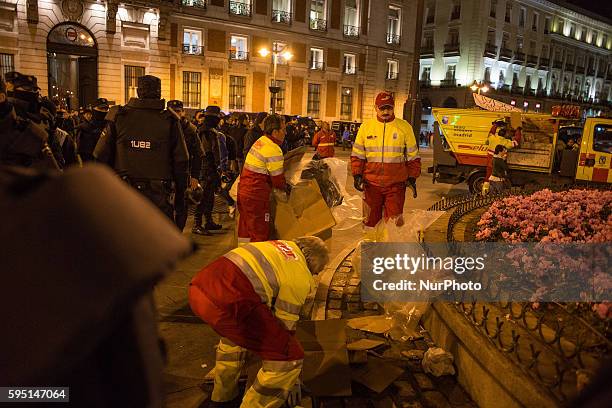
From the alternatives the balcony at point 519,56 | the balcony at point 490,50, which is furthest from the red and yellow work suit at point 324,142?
the balcony at point 519,56

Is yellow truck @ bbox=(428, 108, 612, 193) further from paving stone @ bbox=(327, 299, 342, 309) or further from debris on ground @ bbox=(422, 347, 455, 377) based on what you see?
debris on ground @ bbox=(422, 347, 455, 377)

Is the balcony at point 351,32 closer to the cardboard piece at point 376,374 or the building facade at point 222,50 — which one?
the building facade at point 222,50

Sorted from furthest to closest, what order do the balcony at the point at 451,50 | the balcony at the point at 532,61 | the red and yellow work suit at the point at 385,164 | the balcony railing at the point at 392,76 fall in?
1. the balcony at the point at 532,61
2. the balcony at the point at 451,50
3. the balcony railing at the point at 392,76
4. the red and yellow work suit at the point at 385,164

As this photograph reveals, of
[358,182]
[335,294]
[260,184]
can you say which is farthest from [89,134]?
[335,294]

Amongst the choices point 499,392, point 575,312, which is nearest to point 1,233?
point 499,392

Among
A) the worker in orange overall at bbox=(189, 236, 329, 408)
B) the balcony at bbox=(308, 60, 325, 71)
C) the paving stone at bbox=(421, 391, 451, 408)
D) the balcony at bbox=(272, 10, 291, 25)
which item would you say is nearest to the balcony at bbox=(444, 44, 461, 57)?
the balcony at bbox=(308, 60, 325, 71)

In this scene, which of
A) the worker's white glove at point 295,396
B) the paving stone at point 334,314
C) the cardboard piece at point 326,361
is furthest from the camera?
the paving stone at point 334,314

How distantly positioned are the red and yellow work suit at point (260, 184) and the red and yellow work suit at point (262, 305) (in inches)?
74.6

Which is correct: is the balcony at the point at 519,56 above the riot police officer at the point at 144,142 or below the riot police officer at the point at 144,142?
above

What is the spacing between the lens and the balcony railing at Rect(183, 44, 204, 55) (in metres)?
33.2

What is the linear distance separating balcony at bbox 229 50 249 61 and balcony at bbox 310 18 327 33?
6.47m

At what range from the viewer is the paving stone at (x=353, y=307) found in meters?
5.31

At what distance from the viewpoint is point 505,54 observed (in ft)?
181

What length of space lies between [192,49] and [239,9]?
472cm
